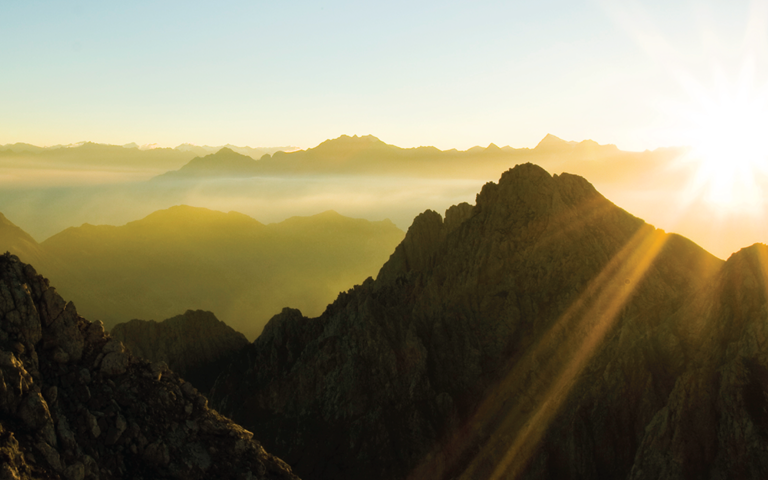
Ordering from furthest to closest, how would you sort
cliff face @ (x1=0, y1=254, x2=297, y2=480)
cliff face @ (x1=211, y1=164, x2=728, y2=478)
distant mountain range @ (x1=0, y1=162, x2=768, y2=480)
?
cliff face @ (x1=211, y1=164, x2=728, y2=478)
distant mountain range @ (x1=0, y1=162, x2=768, y2=480)
cliff face @ (x1=0, y1=254, x2=297, y2=480)

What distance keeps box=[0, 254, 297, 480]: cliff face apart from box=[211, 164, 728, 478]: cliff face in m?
41.4

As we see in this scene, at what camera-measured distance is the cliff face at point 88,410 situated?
2148 centimetres

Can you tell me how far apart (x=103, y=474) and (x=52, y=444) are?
2.57m

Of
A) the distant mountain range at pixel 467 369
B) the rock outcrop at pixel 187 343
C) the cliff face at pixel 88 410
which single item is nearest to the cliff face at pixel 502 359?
the distant mountain range at pixel 467 369

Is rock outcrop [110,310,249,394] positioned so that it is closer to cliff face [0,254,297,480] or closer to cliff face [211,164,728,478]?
cliff face [211,164,728,478]

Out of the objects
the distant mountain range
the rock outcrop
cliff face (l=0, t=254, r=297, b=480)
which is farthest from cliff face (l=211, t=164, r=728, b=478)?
cliff face (l=0, t=254, r=297, b=480)

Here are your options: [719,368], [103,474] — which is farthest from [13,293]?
[719,368]

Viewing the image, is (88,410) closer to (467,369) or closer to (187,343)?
(467,369)

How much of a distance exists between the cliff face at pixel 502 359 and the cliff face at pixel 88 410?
41.4 m

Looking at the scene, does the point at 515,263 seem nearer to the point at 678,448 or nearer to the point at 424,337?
the point at 424,337

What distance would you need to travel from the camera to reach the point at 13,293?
24359mm

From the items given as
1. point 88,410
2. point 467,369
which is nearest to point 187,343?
point 467,369

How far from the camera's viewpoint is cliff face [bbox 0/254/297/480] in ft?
70.5

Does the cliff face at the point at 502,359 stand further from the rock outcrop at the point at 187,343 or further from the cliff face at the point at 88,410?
the cliff face at the point at 88,410
